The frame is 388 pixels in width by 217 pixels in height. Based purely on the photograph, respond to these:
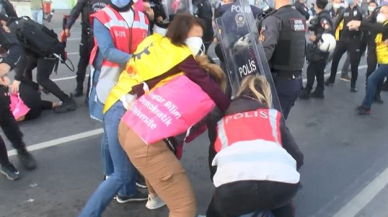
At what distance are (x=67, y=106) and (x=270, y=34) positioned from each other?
10.5 ft

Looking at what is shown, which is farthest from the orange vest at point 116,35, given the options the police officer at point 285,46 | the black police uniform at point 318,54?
the black police uniform at point 318,54

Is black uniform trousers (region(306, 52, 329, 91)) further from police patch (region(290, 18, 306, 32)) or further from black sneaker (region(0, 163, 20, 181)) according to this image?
black sneaker (region(0, 163, 20, 181))

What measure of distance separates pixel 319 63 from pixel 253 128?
16.0 feet

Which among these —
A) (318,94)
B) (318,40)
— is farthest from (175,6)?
(318,94)

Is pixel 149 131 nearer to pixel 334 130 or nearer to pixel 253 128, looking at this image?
pixel 253 128

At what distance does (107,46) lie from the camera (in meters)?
3.16

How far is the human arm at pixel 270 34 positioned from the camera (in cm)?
338

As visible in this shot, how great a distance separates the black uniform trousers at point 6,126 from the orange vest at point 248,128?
2147mm

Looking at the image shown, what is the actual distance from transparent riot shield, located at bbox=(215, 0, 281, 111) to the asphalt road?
→ 1.20 metres

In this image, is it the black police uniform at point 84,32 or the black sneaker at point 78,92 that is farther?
the black sneaker at point 78,92

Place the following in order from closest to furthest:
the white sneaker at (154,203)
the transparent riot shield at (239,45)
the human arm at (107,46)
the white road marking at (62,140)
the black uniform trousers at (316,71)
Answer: the transparent riot shield at (239,45)
the human arm at (107,46)
the white sneaker at (154,203)
the white road marking at (62,140)
the black uniform trousers at (316,71)

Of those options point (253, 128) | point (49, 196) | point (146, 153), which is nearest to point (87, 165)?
point (49, 196)

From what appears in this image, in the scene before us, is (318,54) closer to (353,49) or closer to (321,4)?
(321,4)

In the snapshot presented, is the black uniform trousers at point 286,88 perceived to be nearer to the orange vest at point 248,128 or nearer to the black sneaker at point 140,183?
the orange vest at point 248,128
